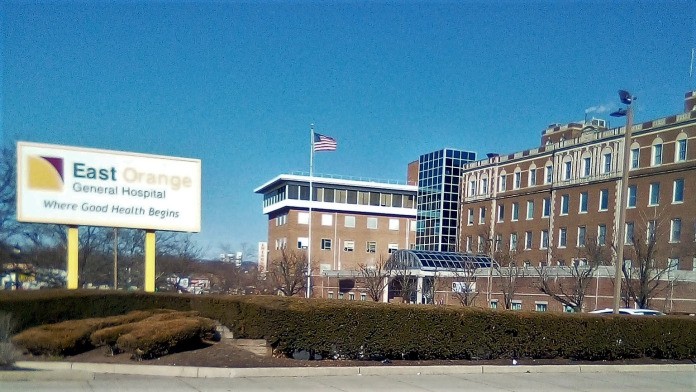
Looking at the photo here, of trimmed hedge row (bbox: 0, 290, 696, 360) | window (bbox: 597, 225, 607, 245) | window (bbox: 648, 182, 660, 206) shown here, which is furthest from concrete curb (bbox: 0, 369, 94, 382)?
window (bbox: 648, 182, 660, 206)

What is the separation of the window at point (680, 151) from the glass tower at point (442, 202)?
30.7 m

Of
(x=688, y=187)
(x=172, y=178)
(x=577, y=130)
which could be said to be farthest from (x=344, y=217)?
(x=172, y=178)

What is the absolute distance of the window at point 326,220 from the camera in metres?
69.6

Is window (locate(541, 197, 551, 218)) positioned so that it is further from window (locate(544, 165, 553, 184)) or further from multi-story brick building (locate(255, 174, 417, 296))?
multi-story brick building (locate(255, 174, 417, 296))

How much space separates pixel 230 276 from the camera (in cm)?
5188

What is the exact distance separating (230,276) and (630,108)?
135ft

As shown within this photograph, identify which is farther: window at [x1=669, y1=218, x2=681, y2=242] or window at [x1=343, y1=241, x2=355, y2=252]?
window at [x1=343, y1=241, x2=355, y2=252]

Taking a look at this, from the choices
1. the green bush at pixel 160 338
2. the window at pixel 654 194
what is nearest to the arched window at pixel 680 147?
the window at pixel 654 194

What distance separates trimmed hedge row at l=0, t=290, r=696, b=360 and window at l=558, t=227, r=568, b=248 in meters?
40.6

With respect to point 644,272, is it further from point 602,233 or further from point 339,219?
point 339,219

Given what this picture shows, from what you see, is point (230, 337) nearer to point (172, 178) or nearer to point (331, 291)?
point (172, 178)

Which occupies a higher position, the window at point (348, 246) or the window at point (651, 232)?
the window at point (651, 232)

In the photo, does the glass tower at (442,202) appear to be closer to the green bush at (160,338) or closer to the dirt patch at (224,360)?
the dirt patch at (224,360)

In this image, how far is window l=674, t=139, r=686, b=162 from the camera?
4419 centimetres
